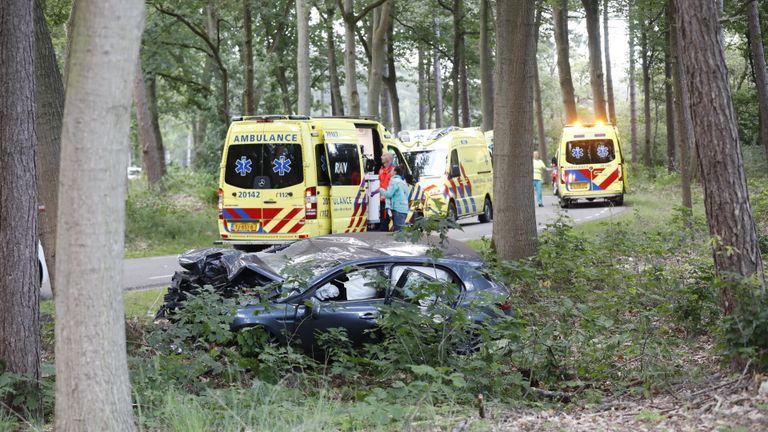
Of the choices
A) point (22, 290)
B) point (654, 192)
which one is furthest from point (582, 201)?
point (22, 290)

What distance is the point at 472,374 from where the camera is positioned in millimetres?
8453

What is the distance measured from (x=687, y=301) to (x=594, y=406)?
3.13 meters

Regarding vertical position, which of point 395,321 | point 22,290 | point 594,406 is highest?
point 22,290

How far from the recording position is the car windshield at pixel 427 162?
23.3 metres

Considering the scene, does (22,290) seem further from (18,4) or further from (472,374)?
(472,374)

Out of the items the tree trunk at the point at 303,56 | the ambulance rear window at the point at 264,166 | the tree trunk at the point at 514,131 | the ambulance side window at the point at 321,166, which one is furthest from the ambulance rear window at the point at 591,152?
the tree trunk at the point at 514,131

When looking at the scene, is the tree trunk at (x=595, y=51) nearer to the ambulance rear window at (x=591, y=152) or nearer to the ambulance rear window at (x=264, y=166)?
the ambulance rear window at (x=591, y=152)

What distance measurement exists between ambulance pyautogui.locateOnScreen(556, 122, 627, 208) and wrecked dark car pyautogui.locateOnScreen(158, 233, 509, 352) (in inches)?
785

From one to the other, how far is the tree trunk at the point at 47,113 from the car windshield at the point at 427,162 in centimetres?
1418

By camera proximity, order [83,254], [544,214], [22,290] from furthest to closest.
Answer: [544,214], [22,290], [83,254]

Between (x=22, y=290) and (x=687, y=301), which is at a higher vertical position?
(x=22, y=290)

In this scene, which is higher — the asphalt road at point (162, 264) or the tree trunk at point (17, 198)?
the tree trunk at point (17, 198)

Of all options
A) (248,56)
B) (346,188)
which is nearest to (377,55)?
(248,56)

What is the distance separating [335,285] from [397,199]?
7152mm
